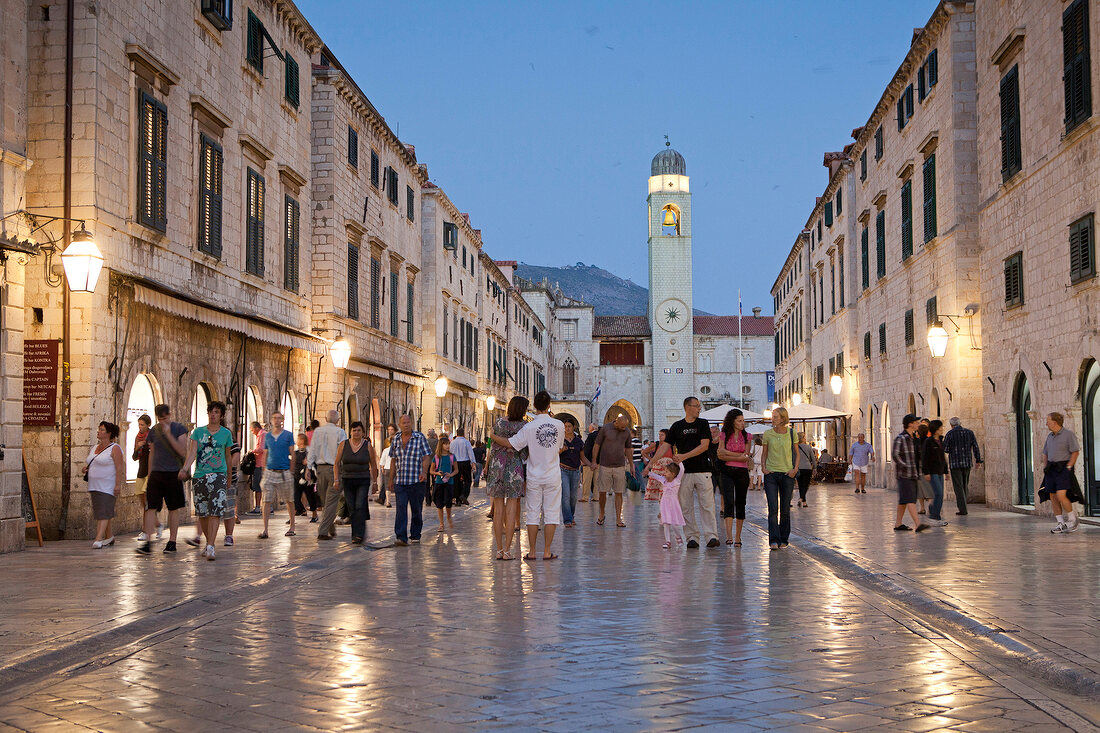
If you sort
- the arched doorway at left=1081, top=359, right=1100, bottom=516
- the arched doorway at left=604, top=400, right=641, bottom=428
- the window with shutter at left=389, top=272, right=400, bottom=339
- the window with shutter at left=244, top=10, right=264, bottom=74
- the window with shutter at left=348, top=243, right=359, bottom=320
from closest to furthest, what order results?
1. the arched doorway at left=1081, top=359, right=1100, bottom=516
2. the window with shutter at left=244, top=10, right=264, bottom=74
3. the window with shutter at left=348, top=243, right=359, bottom=320
4. the window with shutter at left=389, top=272, right=400, bottom=339
5. the arched doorway at left=604, top=400, right=641, bottom=428

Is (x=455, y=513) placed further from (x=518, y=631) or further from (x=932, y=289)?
(x=518, y=631)

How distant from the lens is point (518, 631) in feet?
27.5

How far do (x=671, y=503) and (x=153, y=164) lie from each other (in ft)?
31.4

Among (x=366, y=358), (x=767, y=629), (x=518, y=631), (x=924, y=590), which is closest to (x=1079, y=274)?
(x=924, y=590)

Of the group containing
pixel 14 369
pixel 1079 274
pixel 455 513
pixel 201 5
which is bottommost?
pixel 455 513

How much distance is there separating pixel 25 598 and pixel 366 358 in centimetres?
2078

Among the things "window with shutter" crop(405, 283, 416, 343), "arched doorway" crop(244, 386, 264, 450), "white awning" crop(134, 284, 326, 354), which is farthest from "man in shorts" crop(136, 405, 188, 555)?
"window with shutter" crop(405, 283, 416, 343)

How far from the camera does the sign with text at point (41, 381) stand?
15648 mm

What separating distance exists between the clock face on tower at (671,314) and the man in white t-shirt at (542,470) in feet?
248

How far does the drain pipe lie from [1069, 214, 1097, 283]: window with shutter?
14.4 meters

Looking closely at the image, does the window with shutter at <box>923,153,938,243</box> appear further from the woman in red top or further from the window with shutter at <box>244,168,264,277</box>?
the window with shutter at <box>244,168,264,277</box>

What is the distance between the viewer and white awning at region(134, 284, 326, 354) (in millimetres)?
17125

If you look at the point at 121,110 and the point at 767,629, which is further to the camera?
the point at 121,110

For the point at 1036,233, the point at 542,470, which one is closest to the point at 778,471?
the point at 542,470
